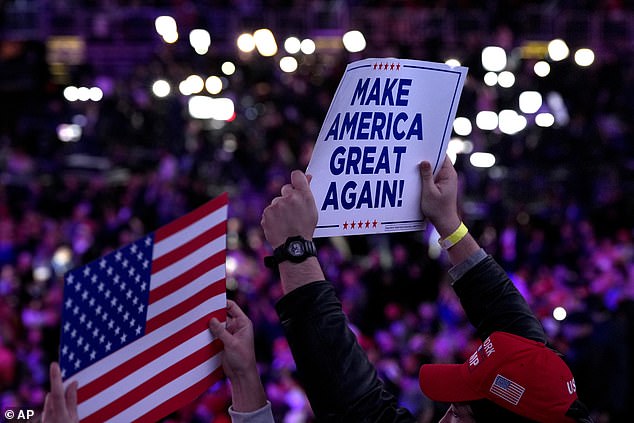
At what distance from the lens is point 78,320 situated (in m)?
2.67

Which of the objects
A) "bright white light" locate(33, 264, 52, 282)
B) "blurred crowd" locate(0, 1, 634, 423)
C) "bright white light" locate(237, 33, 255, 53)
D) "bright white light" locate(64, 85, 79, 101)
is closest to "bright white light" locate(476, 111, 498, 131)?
"blurred crowd" locate(0, 1, 634, 423)

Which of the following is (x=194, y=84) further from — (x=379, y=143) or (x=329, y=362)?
(x=329, y=362)

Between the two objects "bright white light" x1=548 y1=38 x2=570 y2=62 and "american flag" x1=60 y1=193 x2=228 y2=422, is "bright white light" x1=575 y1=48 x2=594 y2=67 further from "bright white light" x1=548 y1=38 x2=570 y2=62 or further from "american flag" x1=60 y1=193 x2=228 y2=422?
"american flag" x1=60 y1=193 x2=228 y2=422

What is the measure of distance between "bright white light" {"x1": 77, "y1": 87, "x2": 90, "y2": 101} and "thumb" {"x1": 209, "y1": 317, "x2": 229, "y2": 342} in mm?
20436

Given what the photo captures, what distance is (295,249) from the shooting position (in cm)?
263

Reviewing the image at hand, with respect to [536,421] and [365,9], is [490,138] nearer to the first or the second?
[365,9]

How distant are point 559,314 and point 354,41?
13831 millimetres

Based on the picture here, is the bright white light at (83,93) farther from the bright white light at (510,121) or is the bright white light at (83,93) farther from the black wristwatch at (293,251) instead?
the black wristwatch at (293,251)

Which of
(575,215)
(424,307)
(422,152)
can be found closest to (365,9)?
(575,215)

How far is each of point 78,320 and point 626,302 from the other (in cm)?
706

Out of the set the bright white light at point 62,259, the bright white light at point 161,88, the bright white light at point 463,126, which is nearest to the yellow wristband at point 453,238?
the bright white light at point 62,259

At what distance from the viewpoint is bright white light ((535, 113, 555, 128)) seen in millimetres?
19391

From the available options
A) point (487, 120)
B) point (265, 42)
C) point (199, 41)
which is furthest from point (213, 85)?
point (487, 120)

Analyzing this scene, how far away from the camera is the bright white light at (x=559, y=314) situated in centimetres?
971
